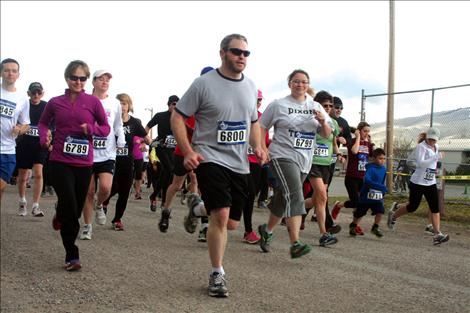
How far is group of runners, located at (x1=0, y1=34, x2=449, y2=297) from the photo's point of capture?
14.7 feet

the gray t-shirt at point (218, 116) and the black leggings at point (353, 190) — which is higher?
the gray t-shirt at point (218, 116)

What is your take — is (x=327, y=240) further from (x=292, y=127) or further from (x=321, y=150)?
(x=292, y=127)

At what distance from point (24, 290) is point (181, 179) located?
3.00 meters

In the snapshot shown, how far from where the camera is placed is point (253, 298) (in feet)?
14.0

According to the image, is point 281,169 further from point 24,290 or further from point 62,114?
point 24,290

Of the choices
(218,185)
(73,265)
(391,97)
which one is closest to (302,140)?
(218,185)

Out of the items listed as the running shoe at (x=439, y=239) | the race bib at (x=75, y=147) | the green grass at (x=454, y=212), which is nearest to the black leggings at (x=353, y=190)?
the running shoe at (x=439, y=239)

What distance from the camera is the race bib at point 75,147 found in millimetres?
5277

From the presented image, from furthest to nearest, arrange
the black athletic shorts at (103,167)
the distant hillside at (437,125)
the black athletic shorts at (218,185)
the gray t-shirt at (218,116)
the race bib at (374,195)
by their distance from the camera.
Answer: the distant hillside at (437,125) → the race bib at (374,195) → the black athletic shorts at (103,167) → the gray t-shirt at (218,116) → the black athletic shorts at (218,185)

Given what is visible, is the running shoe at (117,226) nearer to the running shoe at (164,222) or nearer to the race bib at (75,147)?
the running shoe at (164,222)

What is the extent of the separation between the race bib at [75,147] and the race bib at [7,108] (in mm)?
1379

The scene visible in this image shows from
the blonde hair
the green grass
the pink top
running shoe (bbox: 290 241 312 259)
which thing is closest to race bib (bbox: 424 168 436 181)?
the green grass

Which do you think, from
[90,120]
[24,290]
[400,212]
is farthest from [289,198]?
[400,212]

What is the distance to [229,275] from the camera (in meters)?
5.07
